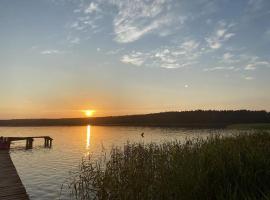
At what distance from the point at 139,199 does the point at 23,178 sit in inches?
719

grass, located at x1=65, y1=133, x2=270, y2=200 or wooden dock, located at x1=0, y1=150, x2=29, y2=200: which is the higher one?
grass, located at x1=65, y1=133, x2=270, y2=200

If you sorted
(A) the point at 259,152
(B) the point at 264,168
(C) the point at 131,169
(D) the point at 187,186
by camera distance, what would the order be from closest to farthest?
(D) the point at 187,186
(B) the point at 264,168
(A) the point at 259,152
(C) the point at 131,169

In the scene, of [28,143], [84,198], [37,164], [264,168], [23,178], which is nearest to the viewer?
[264,168]

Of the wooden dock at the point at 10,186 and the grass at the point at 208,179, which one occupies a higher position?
the grass at the point at 208,179

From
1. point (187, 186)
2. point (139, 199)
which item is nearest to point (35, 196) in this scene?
point (139, 199)

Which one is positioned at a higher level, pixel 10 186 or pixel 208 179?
pixel 208 179

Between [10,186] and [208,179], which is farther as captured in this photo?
[10,186]

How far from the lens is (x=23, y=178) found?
1133 inches

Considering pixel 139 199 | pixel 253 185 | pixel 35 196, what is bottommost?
pixel 35 196

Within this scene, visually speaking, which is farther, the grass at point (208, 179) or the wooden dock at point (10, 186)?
the wooden dock at point (10, 186)

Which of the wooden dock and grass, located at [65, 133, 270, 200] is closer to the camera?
grass, located at [65, 133, 270, 200]

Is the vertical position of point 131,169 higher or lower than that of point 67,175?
higher

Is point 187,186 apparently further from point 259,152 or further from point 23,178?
point 23,178

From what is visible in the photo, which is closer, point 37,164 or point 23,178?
point 23,178
